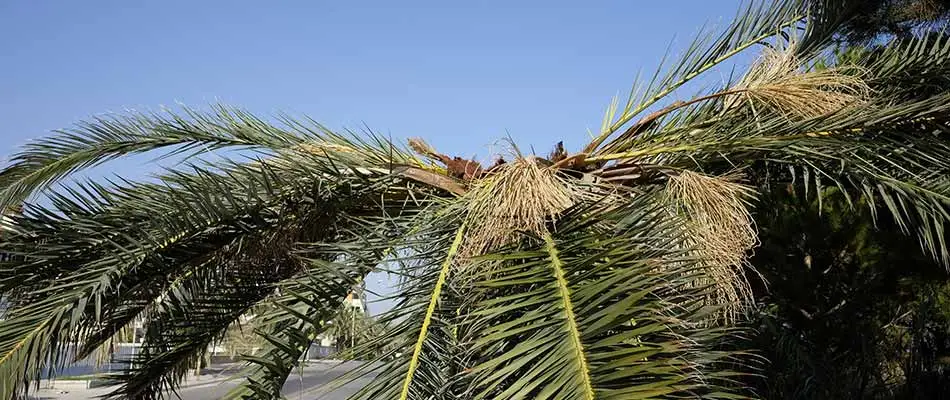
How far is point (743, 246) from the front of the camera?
3.96m

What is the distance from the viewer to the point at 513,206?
11.0 ft

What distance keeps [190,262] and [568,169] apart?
1.79 m

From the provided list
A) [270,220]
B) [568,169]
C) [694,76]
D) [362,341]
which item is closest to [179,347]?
[270,220]

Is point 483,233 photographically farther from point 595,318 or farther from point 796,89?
point 796,89

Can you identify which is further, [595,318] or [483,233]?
[483,233]

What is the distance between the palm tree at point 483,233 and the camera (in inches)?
107

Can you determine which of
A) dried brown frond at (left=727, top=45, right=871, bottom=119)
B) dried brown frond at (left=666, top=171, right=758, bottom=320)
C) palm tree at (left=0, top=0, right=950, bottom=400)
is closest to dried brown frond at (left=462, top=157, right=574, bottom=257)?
palm tree at (left=0, top=0, right=950, bottom=400)

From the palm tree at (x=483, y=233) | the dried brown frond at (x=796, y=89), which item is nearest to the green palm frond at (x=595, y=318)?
the palm tree at (x=483, y=233)

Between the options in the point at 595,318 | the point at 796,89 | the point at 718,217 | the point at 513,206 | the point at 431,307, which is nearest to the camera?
the point at 595,318

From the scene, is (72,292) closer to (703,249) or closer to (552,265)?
(552,265)

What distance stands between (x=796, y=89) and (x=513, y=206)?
168 centimetres

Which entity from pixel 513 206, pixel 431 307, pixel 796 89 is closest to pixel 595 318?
pixel 431 307

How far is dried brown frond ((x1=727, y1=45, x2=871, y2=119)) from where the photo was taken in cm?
419

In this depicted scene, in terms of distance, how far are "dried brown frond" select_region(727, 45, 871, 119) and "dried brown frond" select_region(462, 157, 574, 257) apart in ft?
4.22
